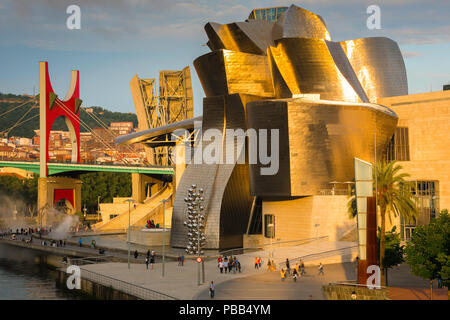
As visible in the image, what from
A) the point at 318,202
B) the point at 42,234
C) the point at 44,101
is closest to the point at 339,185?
the point at 318,202

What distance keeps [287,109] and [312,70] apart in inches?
226

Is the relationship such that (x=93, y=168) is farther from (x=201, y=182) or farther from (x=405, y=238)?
(x=405, y=238)

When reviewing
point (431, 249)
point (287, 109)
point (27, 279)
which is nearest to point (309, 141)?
point (287, 109)

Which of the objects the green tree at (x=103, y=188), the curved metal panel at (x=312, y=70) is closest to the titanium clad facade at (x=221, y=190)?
the curved metal panel at (x=312, y=70)

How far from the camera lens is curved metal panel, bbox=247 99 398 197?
152 feet

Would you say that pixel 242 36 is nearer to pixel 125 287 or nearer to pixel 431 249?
pixel 125 287

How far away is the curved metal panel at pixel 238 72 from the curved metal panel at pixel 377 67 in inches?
394

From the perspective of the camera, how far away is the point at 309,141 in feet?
153

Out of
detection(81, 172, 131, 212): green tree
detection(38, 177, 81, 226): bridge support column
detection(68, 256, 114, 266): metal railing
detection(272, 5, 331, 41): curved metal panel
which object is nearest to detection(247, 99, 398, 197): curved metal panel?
detection(272, 5, 331, 41): curved metal panel

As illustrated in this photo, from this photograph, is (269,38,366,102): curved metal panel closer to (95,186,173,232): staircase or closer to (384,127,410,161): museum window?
(384,127,410,161): museum window

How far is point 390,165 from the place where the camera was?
30281mm

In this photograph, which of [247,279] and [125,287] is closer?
[125,287]

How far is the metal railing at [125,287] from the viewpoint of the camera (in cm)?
3012

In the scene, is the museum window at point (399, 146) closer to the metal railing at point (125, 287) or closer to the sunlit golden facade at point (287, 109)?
the sunlit golden facade at point (287, 109)
